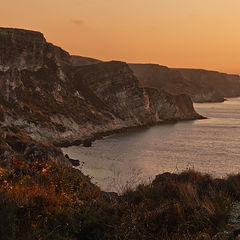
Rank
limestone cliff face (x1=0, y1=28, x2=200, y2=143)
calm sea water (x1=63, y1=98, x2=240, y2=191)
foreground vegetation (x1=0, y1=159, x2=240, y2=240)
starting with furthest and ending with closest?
1. limestone cliff face (x1=0, y1=28, x2=200, y2=143)
2. calm sea water (x1=63, y1=98, x2=240, y2=191)
3. foreground vegetation (x1=0, y1=159, x2=240, y2=240)

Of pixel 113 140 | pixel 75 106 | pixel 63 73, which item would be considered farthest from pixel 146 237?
pixel 63 73

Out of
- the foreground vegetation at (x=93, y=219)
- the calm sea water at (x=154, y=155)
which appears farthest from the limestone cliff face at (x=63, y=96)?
the foreground vegetation at (x=93, y=219)

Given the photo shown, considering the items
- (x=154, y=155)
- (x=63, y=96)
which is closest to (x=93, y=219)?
(x=154, y=155)

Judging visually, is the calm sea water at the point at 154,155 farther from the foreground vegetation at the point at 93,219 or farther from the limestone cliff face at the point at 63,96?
the foreground vegetation at the point at 93,219

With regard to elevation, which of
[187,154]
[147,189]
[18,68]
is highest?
[18,68]

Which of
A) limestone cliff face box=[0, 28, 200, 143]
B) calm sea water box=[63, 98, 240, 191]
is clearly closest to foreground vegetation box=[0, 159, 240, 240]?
calm sea water box=[63, 98, 240, 191]

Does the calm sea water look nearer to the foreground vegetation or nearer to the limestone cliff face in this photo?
the limestone cliff face

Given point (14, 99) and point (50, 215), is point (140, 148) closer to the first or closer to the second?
point (14, 99)

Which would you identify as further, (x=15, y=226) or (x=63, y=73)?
(x=63, y=73)

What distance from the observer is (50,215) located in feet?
17.8

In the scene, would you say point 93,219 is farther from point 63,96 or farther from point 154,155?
point 63,96

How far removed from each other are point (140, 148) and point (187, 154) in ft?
28.2

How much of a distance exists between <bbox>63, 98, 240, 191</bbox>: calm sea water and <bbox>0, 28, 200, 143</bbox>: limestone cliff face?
8554 mm

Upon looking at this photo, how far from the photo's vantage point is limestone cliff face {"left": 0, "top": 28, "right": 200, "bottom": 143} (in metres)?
59.9
